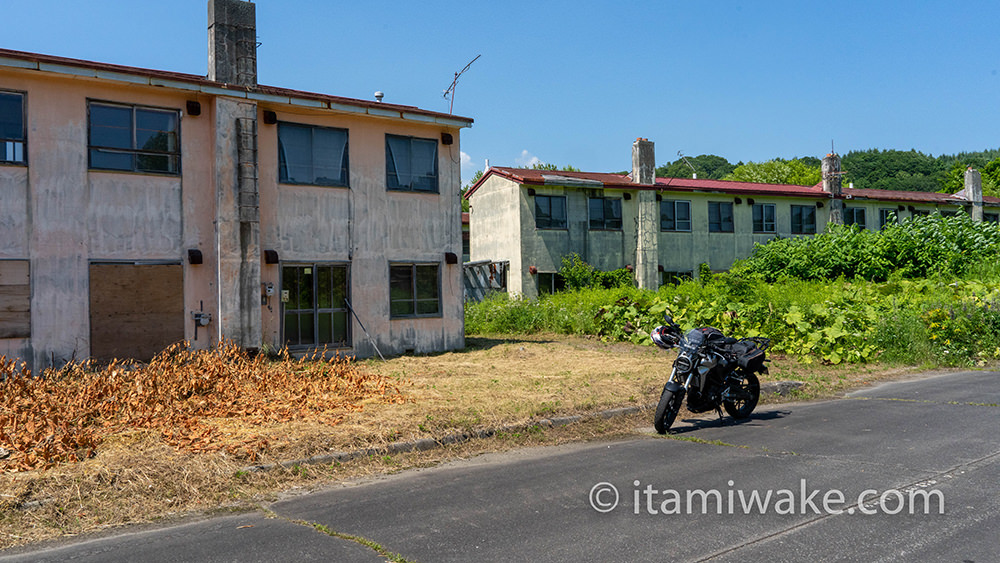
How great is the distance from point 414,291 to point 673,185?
699 inches

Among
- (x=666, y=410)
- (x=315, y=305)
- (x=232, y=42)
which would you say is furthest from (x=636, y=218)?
(x=666, y=410)

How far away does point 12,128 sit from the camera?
44.2 feet

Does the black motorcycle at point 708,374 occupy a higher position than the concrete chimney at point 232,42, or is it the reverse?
the concrete chimney at point 232,42

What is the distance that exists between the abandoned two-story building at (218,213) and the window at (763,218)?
808 inches

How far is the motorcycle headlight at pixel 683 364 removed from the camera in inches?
353

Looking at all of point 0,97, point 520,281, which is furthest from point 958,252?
point 0,97

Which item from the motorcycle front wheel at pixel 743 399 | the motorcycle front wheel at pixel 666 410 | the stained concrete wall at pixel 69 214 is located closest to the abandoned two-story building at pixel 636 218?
the stained concrete wall at pixel 69 214

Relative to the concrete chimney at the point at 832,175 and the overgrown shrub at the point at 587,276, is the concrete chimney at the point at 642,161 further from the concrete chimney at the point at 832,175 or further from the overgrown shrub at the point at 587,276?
the concrete chimney at the point at 832,175

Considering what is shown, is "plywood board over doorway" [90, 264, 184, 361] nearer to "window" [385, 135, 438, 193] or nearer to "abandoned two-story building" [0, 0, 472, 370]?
"abandoned two-story building" [0, 0, 472, 370]

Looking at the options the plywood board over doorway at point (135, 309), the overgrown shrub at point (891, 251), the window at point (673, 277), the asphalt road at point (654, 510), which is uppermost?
the overgrown shrub at point (891, 251)

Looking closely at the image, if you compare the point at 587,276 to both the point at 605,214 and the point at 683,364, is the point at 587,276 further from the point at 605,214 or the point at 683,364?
the point at 683,364

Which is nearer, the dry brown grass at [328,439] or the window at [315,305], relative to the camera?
the dry brown grass at [328,439]

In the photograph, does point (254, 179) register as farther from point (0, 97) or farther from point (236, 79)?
point (0, 97)

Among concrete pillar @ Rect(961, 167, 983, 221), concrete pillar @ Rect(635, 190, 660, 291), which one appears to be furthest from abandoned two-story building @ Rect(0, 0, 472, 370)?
concrete pillar @ Rect(961, 167, 983, 221)
